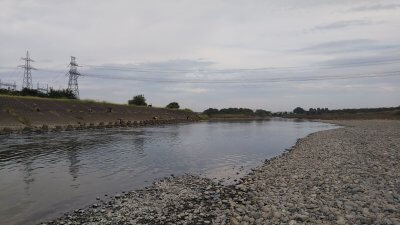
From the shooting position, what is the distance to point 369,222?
370 inches

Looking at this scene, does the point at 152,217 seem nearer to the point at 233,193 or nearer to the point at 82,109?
the point at 233,193

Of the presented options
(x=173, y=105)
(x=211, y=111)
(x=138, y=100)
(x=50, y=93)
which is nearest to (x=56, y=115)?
(x=50, y=93)

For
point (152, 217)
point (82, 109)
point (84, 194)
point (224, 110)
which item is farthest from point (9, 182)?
point (224, 110)

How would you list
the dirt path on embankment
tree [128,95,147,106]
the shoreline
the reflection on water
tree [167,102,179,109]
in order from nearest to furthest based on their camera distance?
the reflection on water → the shoreline → the dirt path on embankment → tree [128,95,147,106] → tree [167,102,179,109]

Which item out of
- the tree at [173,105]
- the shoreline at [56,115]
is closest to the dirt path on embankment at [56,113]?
the shoreline at [56,115]

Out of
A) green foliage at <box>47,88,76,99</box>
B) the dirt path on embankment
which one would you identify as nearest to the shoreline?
the dirt path on embankment

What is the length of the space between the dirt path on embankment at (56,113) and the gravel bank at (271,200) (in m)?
41.6

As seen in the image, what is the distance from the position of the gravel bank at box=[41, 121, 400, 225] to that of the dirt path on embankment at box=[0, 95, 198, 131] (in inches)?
1636

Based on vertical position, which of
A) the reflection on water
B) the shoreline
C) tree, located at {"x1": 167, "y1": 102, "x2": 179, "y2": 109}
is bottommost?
the reflection on water

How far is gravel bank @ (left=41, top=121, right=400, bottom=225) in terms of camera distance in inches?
415

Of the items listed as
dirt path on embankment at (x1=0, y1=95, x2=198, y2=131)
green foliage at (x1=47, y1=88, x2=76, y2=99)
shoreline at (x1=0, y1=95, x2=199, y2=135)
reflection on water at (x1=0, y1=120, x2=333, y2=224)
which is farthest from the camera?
green foliage at (x1=47, y1=88, x2=76, y2=99)

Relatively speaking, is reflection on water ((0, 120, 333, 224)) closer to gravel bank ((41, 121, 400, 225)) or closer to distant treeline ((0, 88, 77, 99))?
gravel bank ((41, 121, 400, 225))

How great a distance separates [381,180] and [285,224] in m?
6.73

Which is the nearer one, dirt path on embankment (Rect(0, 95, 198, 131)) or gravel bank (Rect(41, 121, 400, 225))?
gravel bank (Rect(41, 121, 400, 225))
